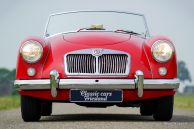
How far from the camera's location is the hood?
9.78m

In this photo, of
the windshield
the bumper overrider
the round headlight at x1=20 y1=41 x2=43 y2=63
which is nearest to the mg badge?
the bumper overrider

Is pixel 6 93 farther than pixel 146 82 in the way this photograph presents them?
Yes

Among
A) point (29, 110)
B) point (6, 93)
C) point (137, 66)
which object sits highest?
point (137, 66)

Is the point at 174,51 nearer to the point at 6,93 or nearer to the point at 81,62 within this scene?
the point at 81,62

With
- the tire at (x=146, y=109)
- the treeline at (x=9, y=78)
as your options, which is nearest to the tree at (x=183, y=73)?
the treeline at (x=9, y=78)

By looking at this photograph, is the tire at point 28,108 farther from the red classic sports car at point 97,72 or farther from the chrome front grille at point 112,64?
the chrome front grille at point 112,64

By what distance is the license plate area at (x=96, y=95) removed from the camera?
30.6 ft

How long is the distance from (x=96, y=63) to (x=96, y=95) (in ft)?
1.44

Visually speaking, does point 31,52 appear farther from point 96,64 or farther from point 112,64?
point 112,64

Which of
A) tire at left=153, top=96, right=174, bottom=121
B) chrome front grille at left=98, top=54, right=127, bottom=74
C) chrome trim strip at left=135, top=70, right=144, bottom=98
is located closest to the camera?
chrome trim strip at left=135, top=70, right=144, bottom=98

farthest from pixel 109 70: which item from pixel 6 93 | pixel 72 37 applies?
pixel 6 93

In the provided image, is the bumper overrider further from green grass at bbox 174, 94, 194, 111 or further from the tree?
the tree

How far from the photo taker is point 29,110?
962 cm

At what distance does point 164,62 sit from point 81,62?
1142 millimetres
